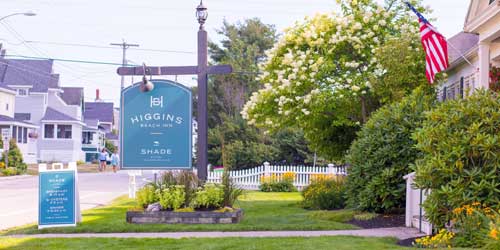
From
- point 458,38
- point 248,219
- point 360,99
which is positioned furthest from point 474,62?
point 248,219

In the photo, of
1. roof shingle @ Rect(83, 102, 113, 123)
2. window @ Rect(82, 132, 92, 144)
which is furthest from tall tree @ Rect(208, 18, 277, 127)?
roof shingle @ Rect(83, 102, 113, 123)

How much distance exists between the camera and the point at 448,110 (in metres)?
11.7

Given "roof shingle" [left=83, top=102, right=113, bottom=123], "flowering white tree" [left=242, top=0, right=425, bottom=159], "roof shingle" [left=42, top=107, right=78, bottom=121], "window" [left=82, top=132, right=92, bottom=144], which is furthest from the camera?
"roof shingle" [left=83, top=102, right=113, bottom=123]

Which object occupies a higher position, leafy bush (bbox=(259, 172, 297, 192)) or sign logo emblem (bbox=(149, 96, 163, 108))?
sign logo emblem (bbox=(149, 96, 163, 108))

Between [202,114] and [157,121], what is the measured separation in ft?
3.21

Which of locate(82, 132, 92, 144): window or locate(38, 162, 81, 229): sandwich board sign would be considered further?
locate(82, 132, 92, 144): window

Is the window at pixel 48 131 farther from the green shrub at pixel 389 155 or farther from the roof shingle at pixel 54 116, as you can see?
the green shrub at pixel 389 155

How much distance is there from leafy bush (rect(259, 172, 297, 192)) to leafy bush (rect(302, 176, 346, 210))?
10.8 meters

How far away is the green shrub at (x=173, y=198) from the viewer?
1419cm

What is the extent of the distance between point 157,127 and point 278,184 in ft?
53.3

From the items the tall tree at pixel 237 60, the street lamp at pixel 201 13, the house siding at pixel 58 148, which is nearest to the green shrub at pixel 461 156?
the street lamp at pixel 201 13

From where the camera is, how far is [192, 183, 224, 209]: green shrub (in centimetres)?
1420

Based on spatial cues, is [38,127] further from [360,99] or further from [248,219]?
[248,219]

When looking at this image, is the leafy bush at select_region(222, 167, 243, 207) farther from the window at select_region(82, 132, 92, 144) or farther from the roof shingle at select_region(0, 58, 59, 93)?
the window at select_region(82, 132, 92, 144)
